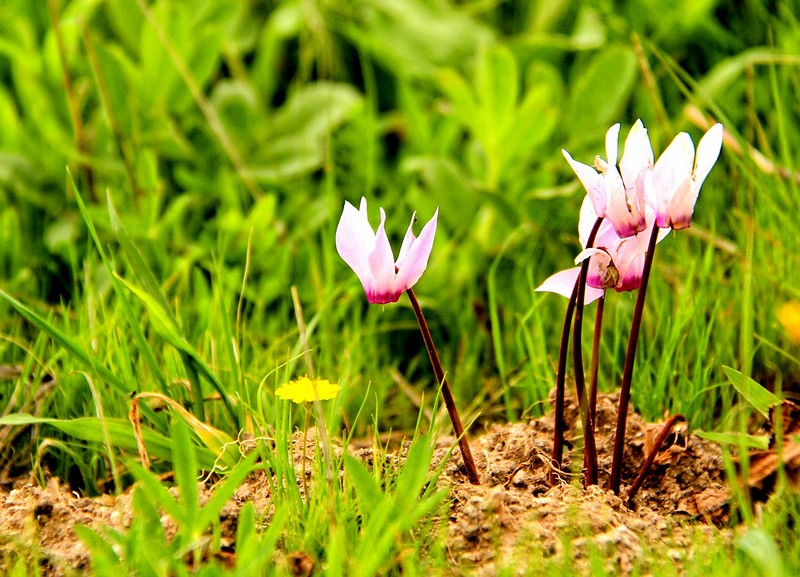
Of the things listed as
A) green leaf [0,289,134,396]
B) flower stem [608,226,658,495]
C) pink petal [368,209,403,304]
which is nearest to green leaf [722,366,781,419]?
flower stem [608,226,658,495]

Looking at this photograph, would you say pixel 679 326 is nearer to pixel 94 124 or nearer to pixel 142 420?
pixel 142 420

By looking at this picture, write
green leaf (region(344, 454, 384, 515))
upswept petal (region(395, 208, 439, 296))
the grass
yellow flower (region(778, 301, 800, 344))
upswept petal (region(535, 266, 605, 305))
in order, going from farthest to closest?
A: 1. yellow flower (region(778, 301, 800, 344))
2. the grass
3. upswept petal (region(535, 266, 605, 305))
4. upswept petal (region(395, 208, 439, 296))
5. green leaf (region(344, 454, 384, 515))

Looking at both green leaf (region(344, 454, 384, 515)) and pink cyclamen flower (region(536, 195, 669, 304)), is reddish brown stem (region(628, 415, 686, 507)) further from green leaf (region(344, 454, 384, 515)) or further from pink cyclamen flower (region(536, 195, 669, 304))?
green leaf (region(344, 454, 384, 515))

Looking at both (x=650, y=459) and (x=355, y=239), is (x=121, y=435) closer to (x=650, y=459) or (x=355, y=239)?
(x=355, y=239)

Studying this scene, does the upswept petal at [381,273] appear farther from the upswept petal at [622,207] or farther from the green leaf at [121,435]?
the green leaf at [121,435]

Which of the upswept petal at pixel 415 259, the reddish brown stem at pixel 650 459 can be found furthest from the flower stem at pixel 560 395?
the upswept petal at pixel 415 259

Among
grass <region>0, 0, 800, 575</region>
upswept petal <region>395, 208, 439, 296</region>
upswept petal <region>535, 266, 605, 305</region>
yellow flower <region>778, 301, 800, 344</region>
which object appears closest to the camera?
upswept petal <region>395, 208, 439, 296</region>

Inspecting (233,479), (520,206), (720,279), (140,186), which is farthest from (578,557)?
Answer: (140,186)
